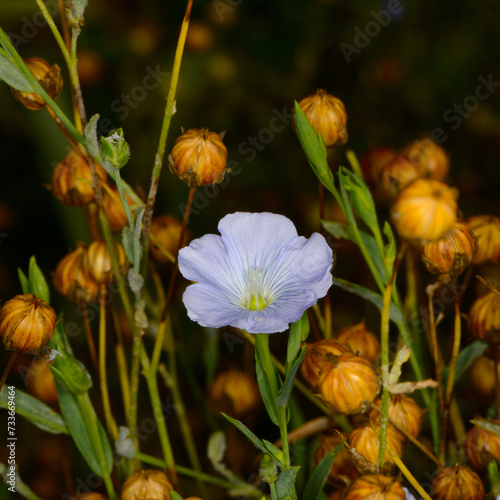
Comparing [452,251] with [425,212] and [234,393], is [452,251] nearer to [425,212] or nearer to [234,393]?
[425,212]

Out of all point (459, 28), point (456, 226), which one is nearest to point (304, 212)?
point (459, 28)

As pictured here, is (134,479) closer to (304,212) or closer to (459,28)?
(304,212)

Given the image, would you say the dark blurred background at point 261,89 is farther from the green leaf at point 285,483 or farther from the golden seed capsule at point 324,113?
the green leaf at point 285,483

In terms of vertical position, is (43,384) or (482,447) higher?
(482,447)

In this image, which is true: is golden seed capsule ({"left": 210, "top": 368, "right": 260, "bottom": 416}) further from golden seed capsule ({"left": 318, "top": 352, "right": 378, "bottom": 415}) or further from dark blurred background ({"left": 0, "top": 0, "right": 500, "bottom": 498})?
dark blurred background ({"left": 0, "top": 0, "right": 500, "bottom": 498})

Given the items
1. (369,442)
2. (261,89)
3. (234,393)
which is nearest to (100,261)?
(234,393)

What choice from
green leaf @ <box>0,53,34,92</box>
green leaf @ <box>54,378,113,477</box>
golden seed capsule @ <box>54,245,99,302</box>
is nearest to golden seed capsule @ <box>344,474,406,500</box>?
green leaf @ <box>54,378,113,477</box>
